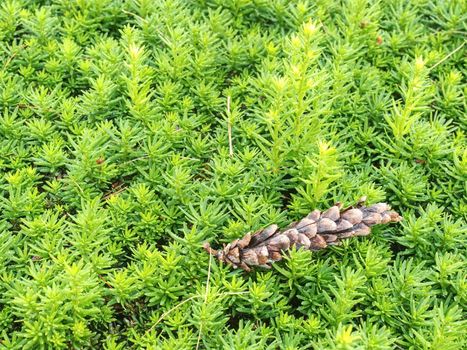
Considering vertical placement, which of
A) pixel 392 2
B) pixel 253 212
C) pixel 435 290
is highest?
pixel 392 2

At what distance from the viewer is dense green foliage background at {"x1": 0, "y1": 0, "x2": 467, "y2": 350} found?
268 centimetres

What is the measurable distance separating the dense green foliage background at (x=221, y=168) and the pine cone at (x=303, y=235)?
0.07 metres

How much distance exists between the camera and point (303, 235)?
9.14 ft

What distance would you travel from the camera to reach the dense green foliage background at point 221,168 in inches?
106

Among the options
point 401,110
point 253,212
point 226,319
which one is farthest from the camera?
point 401,110

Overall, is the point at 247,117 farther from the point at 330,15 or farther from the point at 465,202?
the point at 465,202

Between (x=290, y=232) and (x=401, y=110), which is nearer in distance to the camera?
(x=290, y=232)

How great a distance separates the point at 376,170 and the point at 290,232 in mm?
630

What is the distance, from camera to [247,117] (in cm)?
336

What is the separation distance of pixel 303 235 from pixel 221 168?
0.51 m

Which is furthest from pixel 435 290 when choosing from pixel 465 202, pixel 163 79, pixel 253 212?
pixel 163 79

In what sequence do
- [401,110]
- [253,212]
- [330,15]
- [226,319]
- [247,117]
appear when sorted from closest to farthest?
[226,319] → [253,212] → [401,110] → [247,117] → [330,15]

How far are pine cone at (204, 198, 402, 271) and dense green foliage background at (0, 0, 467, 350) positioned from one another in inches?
2.6

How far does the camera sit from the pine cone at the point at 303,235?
2.77 meters
